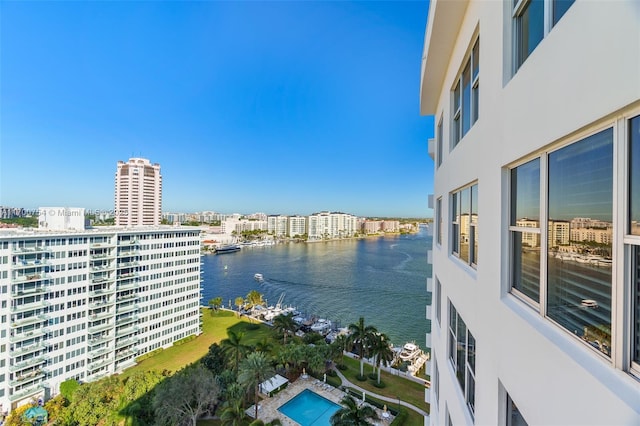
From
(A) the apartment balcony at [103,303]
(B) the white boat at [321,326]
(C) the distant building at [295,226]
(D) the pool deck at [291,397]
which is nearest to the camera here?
(D) the pool deck at [291,397]

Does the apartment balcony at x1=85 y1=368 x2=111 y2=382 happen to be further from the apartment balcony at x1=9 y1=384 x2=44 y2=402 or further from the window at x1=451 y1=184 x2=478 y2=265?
the window at x1=451 y1=184 x2=478 y2=265

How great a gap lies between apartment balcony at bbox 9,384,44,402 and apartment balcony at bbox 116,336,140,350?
4.64m

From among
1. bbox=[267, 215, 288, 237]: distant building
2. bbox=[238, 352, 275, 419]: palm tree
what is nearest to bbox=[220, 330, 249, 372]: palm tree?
bbox=[238, 352, 275, 419]: palm tree

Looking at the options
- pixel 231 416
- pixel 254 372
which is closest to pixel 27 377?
pixel 254 372

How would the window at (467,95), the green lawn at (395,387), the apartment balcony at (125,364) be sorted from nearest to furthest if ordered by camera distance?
1. the window at (467,95)
2. the green lawn at (395,387)
3. the apartment balcony at (125,364)

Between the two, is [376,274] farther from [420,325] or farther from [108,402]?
[108,402]

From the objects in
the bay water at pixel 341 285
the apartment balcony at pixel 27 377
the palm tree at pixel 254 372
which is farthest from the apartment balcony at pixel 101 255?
the bay water at pixel 341 285

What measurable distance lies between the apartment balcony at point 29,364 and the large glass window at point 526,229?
26009 millimetres

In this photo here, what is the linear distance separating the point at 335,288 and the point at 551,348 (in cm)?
4271

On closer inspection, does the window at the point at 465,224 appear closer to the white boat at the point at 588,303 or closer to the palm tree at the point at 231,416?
the white boat at the point at 588,303

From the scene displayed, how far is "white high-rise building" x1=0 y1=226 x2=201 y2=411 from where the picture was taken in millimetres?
17172

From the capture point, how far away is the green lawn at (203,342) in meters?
21.8

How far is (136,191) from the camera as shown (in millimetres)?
56156

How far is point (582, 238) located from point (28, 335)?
2619cm
